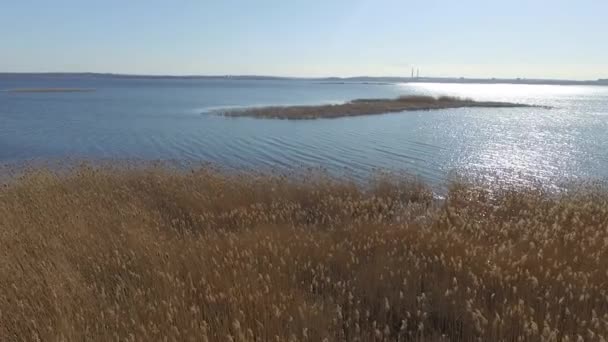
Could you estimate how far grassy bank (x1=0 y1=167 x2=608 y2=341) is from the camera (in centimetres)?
390

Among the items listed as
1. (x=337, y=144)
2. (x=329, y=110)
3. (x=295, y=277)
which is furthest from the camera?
(x=329, y=110)

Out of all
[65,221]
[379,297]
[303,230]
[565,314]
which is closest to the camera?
[565,314]

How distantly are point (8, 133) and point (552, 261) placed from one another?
3502cm

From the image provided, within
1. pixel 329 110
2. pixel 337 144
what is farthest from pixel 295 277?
pixel 329 110

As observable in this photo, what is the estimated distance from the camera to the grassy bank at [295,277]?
12.8 feet

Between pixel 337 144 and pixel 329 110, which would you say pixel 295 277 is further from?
pixel 329 110

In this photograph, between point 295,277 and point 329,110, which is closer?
point 295,277

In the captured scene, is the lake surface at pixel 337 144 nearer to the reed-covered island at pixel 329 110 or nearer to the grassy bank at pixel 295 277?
the reed-covered island at pixel 329 110

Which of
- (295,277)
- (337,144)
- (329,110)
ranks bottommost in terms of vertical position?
(337,144)

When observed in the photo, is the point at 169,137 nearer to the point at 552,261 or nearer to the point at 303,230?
the point at 303,230

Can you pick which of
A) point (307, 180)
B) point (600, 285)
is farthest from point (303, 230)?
point (307, 180)

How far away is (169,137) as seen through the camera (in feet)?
96.6

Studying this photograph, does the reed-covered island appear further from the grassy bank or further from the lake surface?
the grassy bank

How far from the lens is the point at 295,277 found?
4828mm
